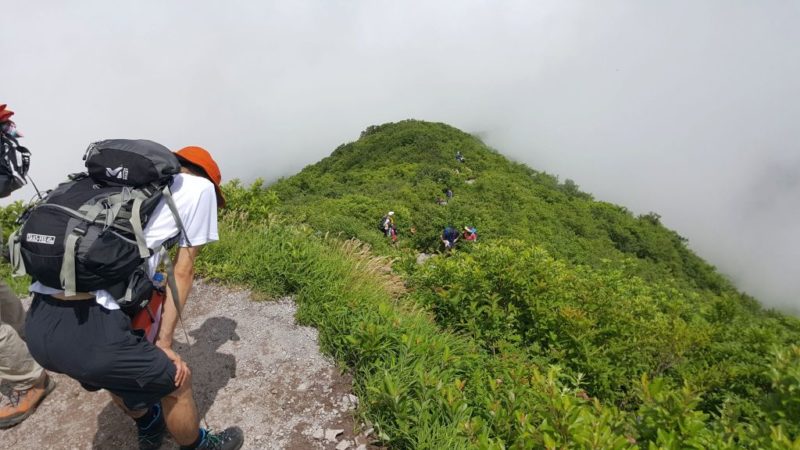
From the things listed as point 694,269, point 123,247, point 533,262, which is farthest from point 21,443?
point 694,269

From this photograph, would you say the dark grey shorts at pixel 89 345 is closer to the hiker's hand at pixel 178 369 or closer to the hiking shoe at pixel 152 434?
the hiker's hand at pixel 178 369

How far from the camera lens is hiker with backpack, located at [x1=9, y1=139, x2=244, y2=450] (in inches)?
78.2

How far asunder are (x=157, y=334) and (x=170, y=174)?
0.94 metres

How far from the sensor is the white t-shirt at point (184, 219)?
222 centimetres

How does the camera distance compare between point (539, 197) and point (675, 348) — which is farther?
point (539, 197)

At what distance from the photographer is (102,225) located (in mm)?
2020

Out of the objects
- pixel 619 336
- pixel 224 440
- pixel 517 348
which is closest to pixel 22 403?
pixel 224 440

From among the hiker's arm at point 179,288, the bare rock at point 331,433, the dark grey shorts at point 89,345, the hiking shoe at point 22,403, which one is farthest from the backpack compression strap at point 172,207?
the hiking shoe at point 22,403

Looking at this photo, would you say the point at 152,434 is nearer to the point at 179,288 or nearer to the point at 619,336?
the point at 179,288

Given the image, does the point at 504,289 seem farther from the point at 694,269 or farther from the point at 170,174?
the point at 694,269

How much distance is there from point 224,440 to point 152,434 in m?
0.50

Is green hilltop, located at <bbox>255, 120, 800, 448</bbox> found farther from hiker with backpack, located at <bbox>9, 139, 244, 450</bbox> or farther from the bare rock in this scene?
hiker with backpack, located at <bbox>9, 139, 244, 450</bbox>

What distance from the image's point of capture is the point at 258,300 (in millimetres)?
5090

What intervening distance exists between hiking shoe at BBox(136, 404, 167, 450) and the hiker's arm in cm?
97
